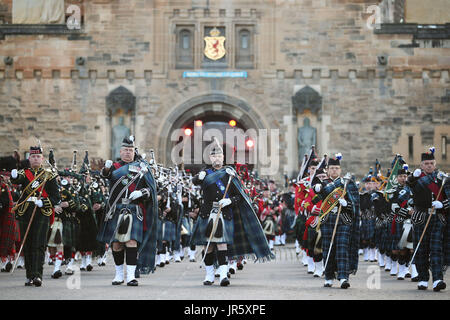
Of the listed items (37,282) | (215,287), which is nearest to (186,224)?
(215,287)

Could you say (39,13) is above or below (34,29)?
above

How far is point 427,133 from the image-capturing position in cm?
3219

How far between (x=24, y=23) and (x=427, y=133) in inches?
646

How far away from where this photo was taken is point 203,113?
32406 millimetres

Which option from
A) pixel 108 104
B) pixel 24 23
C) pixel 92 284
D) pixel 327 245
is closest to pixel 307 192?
pixel 327 245

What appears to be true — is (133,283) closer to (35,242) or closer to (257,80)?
(35,242)

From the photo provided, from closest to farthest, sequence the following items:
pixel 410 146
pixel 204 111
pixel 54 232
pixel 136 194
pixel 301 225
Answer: pixel 136 194
pixel 54 232
pixel 301 225
pixel 410 146
pixel 204 111

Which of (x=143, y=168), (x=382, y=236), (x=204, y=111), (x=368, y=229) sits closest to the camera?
(x=143, y=168)

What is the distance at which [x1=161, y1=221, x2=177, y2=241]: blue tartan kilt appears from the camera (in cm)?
1948

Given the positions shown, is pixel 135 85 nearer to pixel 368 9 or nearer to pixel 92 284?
pixel 368 9

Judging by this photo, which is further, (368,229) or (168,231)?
(368,229)

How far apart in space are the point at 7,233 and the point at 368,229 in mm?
9808

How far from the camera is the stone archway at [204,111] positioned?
105 feet

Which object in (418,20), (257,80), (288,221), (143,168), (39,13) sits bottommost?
(288,221)
